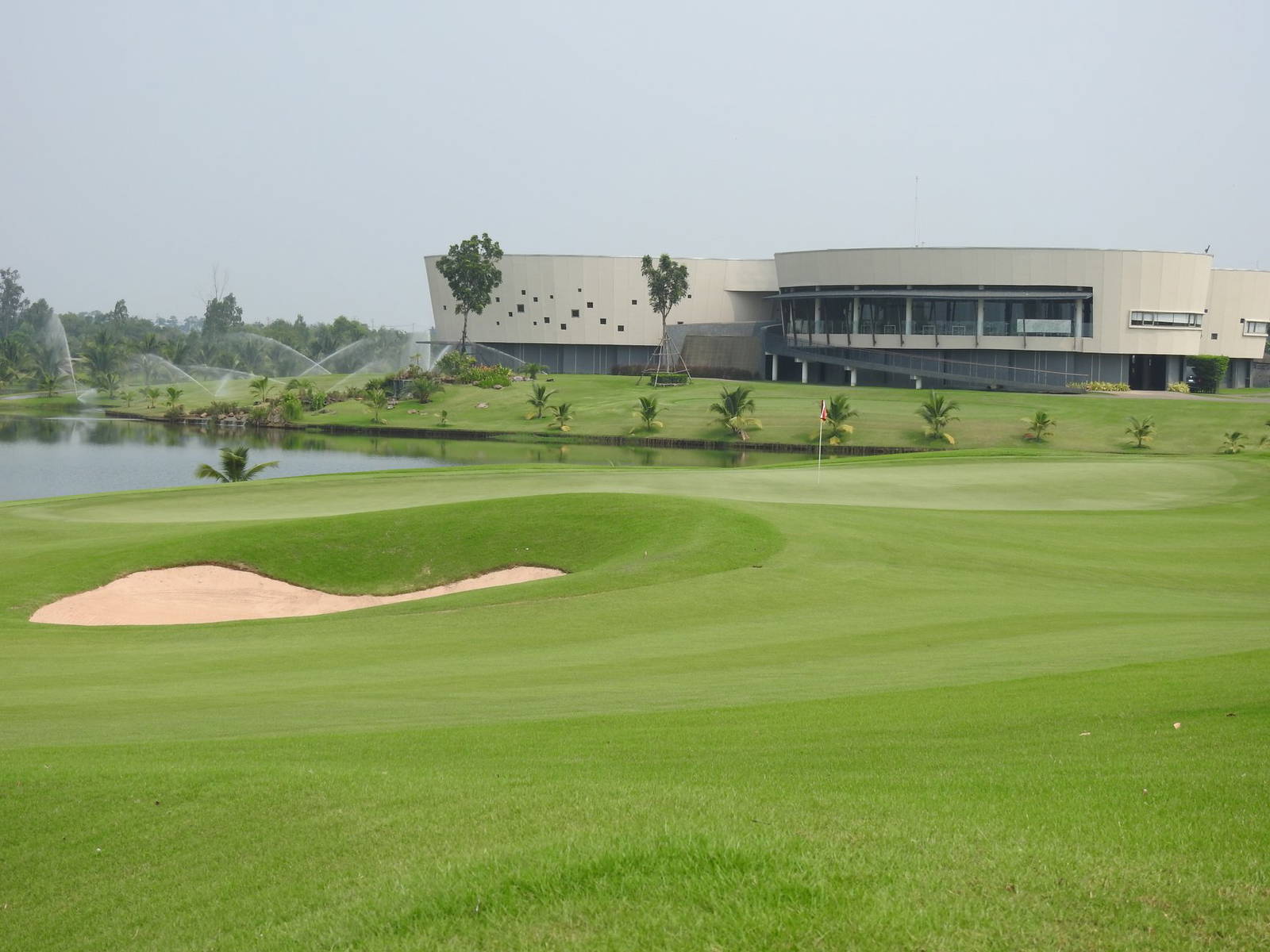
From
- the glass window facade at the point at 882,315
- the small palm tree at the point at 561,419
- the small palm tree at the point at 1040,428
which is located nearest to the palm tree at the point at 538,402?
the small palm tree at the point at 561,419

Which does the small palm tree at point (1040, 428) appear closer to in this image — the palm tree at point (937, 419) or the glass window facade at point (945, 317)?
the palm tree at point (937, 419)

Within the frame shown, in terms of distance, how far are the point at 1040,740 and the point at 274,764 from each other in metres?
6.22

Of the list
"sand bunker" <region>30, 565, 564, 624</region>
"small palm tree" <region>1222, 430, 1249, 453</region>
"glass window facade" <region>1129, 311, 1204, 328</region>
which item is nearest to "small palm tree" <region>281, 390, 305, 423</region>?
"small palm tree" <region>1222, 430, 1249, 453</region>

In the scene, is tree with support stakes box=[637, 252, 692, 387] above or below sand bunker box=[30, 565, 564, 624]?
above

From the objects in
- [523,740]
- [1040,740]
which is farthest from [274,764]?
[1040,740]

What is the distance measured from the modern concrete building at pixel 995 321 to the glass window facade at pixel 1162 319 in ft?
0.30

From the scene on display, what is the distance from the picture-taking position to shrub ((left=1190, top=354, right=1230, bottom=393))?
10419 centimetres

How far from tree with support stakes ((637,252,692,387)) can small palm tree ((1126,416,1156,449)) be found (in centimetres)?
4918

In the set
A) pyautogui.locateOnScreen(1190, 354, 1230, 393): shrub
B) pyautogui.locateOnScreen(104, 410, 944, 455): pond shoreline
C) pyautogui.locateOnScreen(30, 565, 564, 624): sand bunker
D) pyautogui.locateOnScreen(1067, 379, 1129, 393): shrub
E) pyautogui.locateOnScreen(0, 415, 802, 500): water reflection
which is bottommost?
pyautogui.locateOnScreen(0, 415, 802, 500): water reflection

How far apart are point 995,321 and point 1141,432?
32.8m

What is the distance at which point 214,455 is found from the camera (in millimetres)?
75938

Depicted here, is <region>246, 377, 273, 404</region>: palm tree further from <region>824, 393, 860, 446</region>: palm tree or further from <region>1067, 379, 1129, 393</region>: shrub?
<region>1067, 379, 1129, 393</region>: shrub

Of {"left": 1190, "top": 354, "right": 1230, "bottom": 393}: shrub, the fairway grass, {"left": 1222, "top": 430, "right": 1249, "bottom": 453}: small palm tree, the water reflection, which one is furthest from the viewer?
{"left": 1190, "top": 354, "right": 1230, "bottom": 393}: shrub

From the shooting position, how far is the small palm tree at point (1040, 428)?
75562 millimetres
